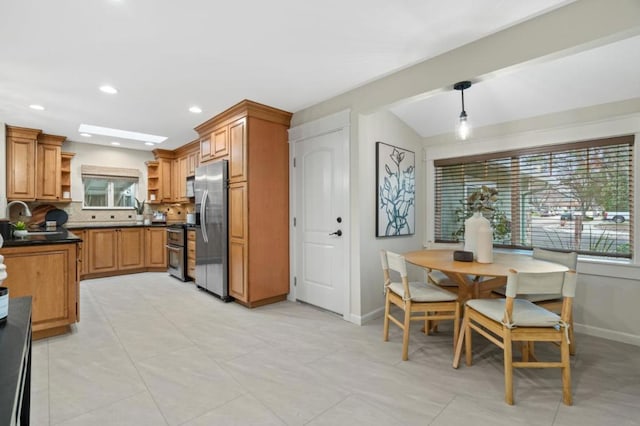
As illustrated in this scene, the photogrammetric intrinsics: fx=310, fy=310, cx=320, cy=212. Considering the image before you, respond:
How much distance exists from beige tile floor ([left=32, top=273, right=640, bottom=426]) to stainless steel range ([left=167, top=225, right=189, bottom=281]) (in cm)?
182

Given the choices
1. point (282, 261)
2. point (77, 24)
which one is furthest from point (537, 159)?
point (77, 24)

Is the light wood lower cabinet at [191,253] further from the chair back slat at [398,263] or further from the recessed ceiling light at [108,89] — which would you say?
the chair back slat at [398,263]

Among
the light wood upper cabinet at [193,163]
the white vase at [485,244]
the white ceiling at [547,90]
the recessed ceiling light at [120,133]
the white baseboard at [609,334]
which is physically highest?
the recessed ceiling light at [120,133]

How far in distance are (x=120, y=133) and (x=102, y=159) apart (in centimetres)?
109

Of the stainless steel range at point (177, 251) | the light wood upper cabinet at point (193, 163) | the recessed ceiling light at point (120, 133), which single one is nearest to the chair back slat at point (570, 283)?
the stainless steel range at point (177, 251)

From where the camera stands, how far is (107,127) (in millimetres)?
4574

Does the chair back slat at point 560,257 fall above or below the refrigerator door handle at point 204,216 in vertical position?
below

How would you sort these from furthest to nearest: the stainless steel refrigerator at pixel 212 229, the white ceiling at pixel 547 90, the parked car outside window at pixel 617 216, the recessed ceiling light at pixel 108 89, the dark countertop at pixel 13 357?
the stainless steel refrigerator at pixel 212 229 < the recessed ceiling light at pixel 108 89 < the parked car outside window at pixel 617 216 < the white ceiling at pixel 547 90 < the dark countertop at pixel 13 357

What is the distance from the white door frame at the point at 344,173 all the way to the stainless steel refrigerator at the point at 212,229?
2.67ft

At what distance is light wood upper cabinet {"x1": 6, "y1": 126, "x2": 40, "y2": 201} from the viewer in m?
4.48

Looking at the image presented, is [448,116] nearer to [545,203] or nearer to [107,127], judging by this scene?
[545,203]

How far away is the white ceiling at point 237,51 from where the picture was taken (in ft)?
6.32

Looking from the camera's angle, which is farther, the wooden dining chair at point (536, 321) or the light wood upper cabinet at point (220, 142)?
the light wood upper cabinet at point (220, 142)

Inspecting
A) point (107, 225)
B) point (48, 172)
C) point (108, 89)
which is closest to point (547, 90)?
point (108, 89)
